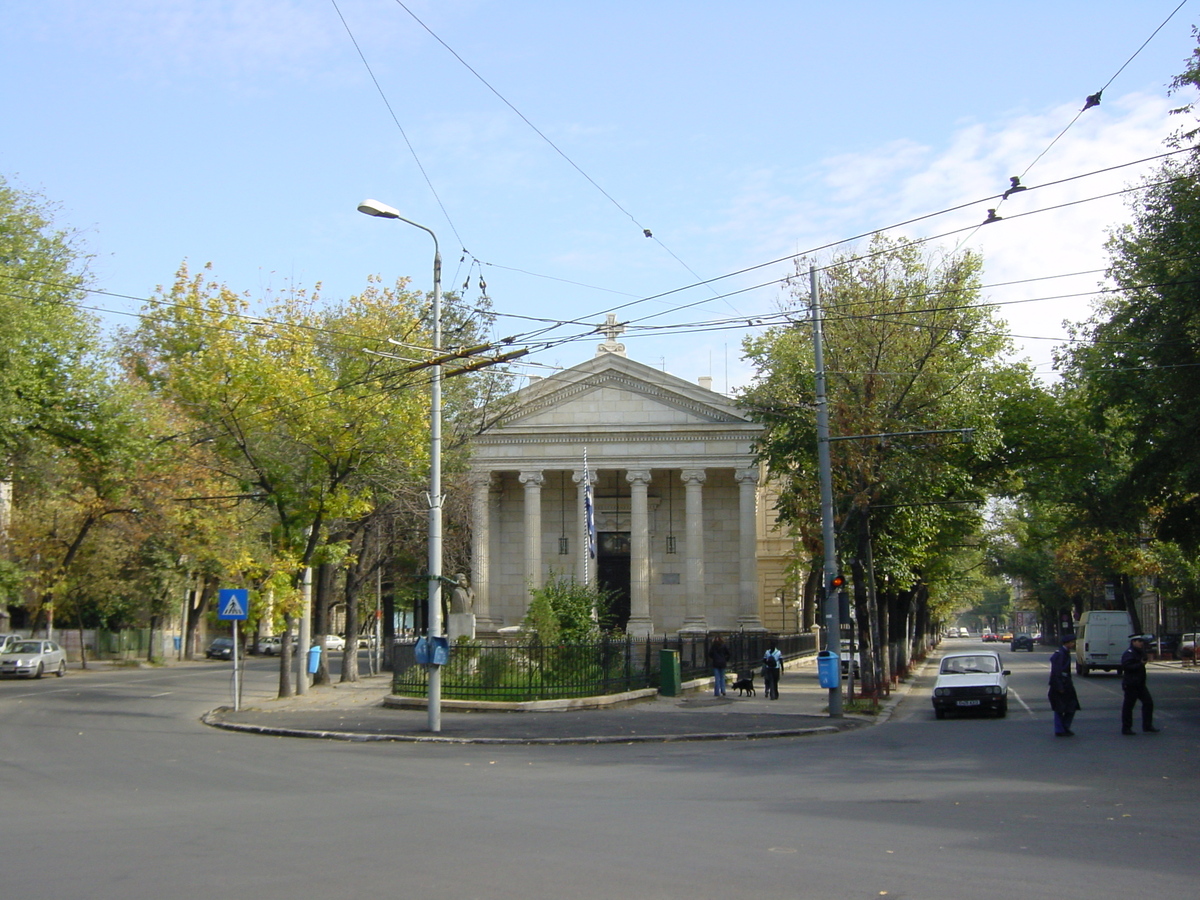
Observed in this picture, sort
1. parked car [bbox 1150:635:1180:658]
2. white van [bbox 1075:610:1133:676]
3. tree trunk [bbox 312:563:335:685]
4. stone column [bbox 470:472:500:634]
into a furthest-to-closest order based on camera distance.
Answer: parked car [bbox 1150:635:1180:658]
stone column [bbox 470:472:500:634]
white van [bbox 1075:610:1133:676]
tree trunk [bbox 312:563:335:685]

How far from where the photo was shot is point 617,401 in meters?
53.2

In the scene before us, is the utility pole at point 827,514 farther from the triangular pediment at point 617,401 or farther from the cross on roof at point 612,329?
the triangular pediment at point 617,401

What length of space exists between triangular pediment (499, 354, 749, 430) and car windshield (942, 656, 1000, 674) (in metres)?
26.3

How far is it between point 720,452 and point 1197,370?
30.2 m

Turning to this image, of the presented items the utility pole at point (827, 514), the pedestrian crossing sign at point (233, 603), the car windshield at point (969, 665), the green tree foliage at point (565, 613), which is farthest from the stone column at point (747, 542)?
the pedestrian crossing sign at point (233, 603)

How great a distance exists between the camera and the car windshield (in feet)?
84.3

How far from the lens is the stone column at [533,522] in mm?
52719

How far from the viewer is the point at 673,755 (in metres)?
17.0

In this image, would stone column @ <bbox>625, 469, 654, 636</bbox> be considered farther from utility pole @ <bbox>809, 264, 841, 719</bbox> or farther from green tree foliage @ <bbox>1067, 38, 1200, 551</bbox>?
utility pole @ <bbox>809, 264, 841, 719</bbox>

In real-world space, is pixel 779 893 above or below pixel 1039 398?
below

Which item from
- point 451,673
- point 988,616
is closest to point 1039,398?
point 451,673

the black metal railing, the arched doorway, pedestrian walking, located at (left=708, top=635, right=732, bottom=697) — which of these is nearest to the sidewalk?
pedestrian walking, located at (left=708, top=635, right=732, bottom=697)

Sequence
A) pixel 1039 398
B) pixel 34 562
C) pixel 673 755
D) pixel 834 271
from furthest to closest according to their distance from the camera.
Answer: pixel 34 562
pixel 1039 398
pixel 834 271
pixel 673 755

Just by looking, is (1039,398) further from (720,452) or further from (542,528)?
(542,528)
